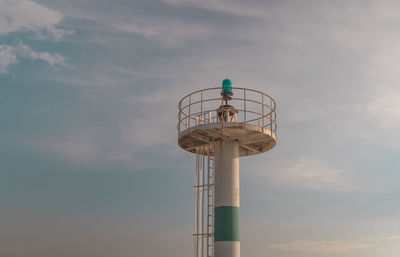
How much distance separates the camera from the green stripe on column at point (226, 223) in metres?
24.0

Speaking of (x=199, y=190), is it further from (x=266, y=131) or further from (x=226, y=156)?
(x=266, y=131)

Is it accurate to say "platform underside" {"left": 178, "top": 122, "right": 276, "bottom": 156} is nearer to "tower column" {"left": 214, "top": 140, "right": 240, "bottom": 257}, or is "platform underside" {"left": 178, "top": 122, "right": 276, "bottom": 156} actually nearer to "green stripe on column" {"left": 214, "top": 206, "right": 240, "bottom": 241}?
"tower column" {"left": 214, "top": 140, "right": 240, "bottom": 257}

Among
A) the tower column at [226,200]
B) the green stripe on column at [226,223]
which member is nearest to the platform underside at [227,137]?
the tower column at [226,200]

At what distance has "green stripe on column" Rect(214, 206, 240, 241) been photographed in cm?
2395

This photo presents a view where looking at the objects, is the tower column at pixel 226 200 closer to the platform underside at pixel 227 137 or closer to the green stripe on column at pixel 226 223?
the green stripe on column at pixel 226 223

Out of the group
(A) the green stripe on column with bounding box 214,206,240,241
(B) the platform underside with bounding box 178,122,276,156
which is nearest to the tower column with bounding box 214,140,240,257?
(A) the green stripe on column with bounding box 214,206,240,241

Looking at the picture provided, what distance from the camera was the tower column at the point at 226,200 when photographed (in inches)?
941

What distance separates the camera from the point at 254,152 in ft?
93.6

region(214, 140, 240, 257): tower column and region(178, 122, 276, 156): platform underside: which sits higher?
region(178, 122, 276, 156): platform underside

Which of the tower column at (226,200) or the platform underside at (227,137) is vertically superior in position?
the platform underside at (227,137)

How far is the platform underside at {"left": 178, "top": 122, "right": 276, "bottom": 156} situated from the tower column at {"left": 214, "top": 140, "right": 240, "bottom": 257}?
2.04 ft

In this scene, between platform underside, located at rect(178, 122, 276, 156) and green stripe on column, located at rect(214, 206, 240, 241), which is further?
platform underside, located at rect(178, 122, 276, 156)

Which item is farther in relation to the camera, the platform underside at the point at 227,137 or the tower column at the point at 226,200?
the platform underside at the point at 227,137

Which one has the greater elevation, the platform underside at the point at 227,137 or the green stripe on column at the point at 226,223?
the platform underside at the point at 227,137
